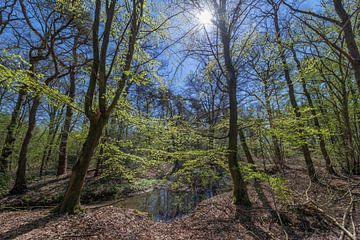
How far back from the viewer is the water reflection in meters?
8.25

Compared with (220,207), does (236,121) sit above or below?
above

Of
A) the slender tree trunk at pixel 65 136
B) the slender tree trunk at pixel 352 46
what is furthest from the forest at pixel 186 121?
the slender tree trunk at pixel 65 136

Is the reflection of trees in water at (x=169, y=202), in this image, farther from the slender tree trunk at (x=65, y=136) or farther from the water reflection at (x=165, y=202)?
the slender tree trunk at (x=65, y=136)

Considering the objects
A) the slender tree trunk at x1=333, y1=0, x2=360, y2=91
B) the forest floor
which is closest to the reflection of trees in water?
the forest floor

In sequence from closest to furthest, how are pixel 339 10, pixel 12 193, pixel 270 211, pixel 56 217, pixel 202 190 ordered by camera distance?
pixel 339 10
pixel 56 217
pixel 270 211
pixel 12 193
pixel 202 190

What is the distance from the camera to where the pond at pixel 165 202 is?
822cm

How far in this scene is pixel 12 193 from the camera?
27.8 ft

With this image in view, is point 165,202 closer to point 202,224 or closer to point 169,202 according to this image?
point 169,202

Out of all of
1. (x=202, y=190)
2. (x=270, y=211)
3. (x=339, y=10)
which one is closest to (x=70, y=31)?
(x=339, y=10)

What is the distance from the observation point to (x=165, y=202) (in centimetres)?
1008

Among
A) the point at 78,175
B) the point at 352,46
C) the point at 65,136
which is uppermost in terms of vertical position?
the point at 65,136

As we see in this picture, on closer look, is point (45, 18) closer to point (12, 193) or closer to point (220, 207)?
point (12, 193)

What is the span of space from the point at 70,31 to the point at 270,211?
993cm

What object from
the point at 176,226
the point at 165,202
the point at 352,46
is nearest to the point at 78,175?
the point at 176,226
